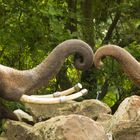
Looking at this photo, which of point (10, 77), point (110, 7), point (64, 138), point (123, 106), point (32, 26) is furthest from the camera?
point (110, 7)

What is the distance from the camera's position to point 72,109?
5.61 m

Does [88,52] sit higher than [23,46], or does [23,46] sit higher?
[88,52]

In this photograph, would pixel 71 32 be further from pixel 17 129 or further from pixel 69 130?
pixel 69 130

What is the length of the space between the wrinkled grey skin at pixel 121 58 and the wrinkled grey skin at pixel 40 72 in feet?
1.35

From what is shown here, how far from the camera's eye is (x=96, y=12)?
31.0 ft

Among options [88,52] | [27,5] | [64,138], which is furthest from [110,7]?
[64,138]

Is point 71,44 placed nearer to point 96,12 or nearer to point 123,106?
point 123,106

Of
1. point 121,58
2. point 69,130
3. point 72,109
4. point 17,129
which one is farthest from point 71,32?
point 69,130

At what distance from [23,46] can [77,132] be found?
4522mm

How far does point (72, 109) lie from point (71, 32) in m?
2.94

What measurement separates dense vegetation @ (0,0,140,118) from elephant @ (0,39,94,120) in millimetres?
3358

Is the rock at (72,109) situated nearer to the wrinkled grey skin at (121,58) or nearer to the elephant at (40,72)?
the wrinkled grey skin at (121,58)

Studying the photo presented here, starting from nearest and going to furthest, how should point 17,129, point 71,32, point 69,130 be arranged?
point 69,130, point 17,129, point 71,32

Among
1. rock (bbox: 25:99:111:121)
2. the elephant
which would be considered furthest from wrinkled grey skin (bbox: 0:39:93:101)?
rock (bbox: 25:99:111:121)
